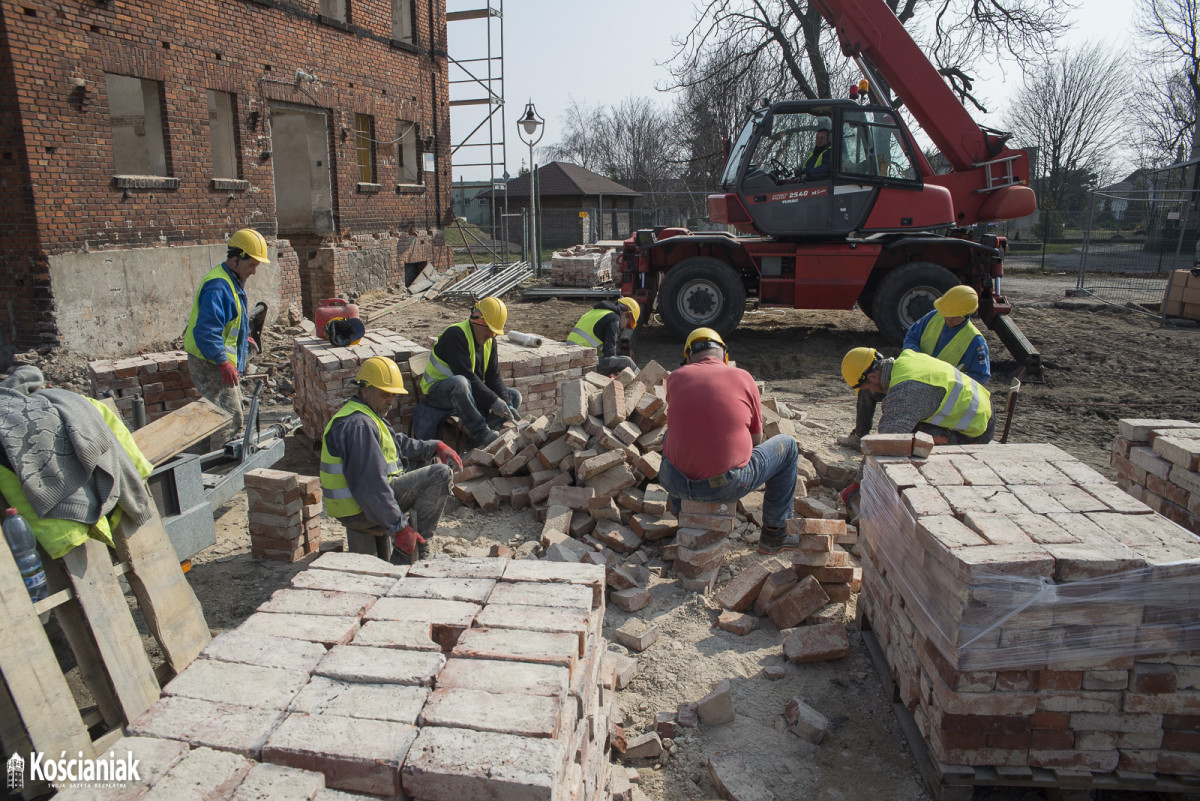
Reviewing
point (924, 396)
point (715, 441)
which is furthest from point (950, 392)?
point (715, 441)

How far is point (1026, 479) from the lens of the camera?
11.3ft

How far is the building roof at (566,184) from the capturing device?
111ft

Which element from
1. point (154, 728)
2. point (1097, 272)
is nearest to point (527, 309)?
point (154, 728)

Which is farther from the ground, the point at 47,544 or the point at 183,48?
the point at 183,48

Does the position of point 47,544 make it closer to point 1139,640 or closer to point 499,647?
point 499,647

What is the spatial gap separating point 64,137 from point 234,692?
9710mm

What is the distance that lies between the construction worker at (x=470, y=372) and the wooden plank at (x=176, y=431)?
6.74ft

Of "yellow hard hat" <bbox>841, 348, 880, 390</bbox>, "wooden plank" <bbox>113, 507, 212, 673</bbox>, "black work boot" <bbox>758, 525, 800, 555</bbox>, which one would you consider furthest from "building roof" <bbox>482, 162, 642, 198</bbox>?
"wooden plank" <bbox>113, 507, 212, 673</bbox>

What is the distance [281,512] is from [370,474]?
3.56 feet

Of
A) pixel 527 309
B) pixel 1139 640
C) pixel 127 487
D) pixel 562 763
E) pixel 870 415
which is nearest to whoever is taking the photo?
pixel 562 763

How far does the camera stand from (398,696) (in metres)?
2.23

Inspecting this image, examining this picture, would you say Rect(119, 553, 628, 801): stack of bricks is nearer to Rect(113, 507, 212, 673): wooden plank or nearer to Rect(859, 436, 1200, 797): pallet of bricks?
Rect(113, 507, 212, 673): wooden plank

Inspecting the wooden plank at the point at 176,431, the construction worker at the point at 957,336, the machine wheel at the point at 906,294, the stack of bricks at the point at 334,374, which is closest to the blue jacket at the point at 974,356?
the construction worker at the point at 957,336

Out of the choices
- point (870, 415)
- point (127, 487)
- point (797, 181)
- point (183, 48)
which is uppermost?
point (183, 48)
